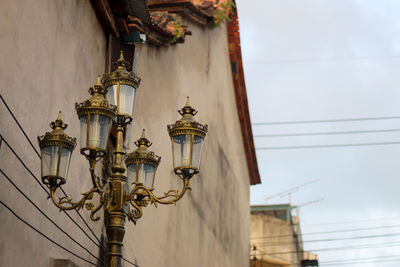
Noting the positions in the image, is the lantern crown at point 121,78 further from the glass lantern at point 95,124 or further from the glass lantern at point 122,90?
the glass lantern at point 95,124


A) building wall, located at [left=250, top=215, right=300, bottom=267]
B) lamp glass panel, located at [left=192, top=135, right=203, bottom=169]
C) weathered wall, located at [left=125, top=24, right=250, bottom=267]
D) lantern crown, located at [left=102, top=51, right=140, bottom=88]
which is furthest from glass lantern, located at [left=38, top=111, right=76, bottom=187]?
building wall, located at [left=250, top=215, right=300, bottom=267]

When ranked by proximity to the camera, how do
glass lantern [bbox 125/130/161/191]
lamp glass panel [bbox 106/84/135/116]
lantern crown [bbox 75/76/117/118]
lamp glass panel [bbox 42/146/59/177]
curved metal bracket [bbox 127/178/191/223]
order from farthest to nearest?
glass lantern [bbox 125/130/161/191]
lamp glass panel [bbox 106/84/135/116]
curved metal bracket [bbox 127/178/191/223]
lantern crown [bbox 75/76/117/118]
lamp glass panel [bbox 42/146/59/177]

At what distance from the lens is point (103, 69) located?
391 inches

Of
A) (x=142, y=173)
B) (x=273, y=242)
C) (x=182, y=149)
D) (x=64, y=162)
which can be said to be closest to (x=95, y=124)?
(x=64, y=162)

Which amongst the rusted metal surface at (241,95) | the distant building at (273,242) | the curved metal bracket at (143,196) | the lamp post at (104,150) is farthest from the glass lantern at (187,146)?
the distant building at (273,242)

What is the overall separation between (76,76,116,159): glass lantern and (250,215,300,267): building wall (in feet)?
91.9

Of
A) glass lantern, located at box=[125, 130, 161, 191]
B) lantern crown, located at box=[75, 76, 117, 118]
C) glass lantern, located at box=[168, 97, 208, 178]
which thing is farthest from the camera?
glass lantern, located at box=[125, 130, 161, 191]

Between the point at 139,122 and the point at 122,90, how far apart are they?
3891 mm

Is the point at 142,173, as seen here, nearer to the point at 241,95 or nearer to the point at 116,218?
the point at 116,218

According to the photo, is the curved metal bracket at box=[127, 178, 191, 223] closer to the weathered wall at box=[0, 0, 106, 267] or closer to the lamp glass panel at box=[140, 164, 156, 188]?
the lamp glass panel at box=[140, 164, 156, 188]

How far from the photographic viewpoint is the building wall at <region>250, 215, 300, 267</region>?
34688mm

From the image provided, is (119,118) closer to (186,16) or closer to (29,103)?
(29,103)

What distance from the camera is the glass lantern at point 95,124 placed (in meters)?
6.55

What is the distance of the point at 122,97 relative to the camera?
7.27 meters
